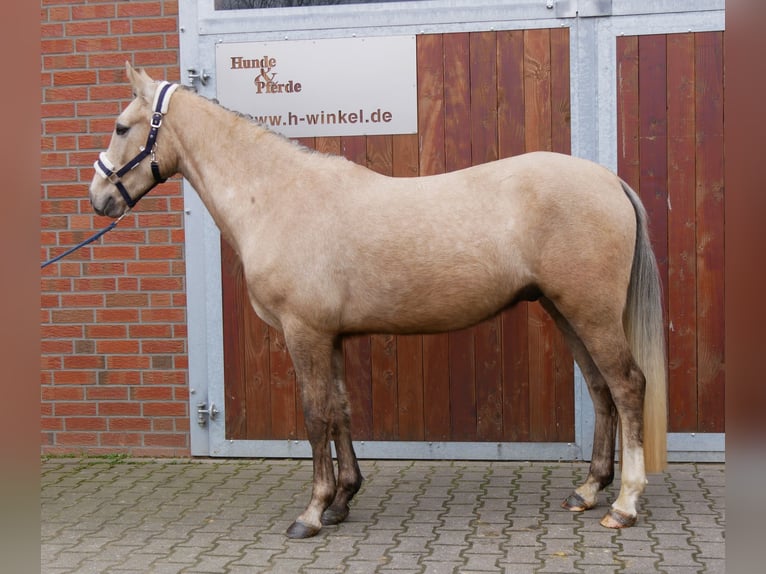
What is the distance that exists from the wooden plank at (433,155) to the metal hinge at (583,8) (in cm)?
76

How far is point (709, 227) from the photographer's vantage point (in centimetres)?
503

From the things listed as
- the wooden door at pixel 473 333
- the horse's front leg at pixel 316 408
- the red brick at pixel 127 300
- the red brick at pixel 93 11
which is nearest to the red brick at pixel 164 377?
the red brick at pixel 127 300

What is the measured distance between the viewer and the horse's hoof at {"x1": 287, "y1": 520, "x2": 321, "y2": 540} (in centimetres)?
390

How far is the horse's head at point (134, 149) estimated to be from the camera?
4199mm

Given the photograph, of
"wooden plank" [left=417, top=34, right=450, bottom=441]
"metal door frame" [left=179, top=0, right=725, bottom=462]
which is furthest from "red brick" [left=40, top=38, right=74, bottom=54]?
"wooden plank" [left=417, top=34, right=450, bottom=441]

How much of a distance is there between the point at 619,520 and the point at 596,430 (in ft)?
1.82

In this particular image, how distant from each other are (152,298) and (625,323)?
3.12m

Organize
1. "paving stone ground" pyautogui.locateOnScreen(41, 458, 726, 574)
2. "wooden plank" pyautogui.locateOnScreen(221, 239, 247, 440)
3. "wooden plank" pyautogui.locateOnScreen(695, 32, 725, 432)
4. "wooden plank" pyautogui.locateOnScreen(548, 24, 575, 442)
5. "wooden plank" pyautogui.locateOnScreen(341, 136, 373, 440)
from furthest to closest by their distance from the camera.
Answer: "wooden plank" pyautogui.locateOnScreen(221, 239, 247, 440) → "wooden plank" pyautogui.locateOnScreen(341, 136, 373, 440) → "wooden plank" pyautogui.locateOnScreen(548, 24, 575, 442) → "wooden plank" pyautogui.locateOnScreen(695, 32, 725, 432) → "paving stone ground" pyautogui.locateOnScreen(41, 458, 726, 574)

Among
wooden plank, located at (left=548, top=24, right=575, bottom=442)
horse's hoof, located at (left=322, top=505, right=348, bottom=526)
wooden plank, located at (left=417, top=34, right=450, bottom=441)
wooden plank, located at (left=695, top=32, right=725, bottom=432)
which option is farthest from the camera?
wooden plank, located at (left=417, top=34, right=450, bottom=441)

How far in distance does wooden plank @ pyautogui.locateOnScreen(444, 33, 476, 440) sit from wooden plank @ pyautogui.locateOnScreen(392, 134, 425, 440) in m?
0.20

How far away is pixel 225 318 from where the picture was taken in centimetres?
546

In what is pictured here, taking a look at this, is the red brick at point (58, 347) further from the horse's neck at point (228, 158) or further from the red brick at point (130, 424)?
the horse's neck at point (228, 158)

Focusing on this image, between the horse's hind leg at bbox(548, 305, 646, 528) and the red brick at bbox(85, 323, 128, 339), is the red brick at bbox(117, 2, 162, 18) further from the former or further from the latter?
the horse's hind leg at bbox(548, 305, 646, 528)
